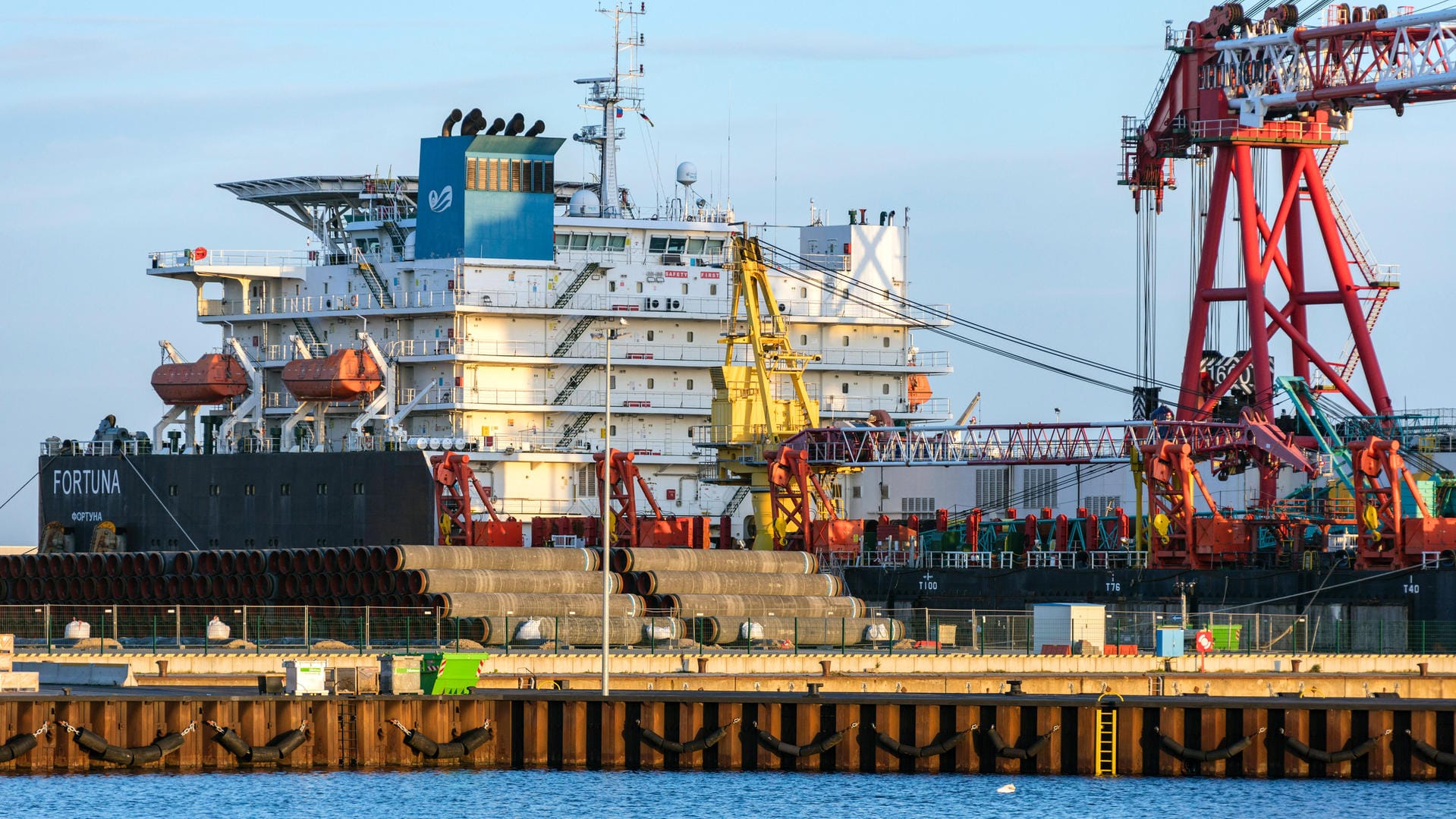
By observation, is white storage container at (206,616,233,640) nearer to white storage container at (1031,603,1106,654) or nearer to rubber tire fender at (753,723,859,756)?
rubber tire fender at (753,723,859,756)

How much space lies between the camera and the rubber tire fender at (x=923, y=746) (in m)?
42.2

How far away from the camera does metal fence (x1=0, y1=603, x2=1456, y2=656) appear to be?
54.2m

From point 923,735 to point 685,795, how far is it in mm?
3983

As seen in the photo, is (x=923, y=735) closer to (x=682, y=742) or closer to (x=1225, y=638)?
(x=682, y=742)

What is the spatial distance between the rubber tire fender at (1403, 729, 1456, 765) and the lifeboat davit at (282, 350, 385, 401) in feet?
139

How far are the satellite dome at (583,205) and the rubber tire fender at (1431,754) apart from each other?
4433 cm

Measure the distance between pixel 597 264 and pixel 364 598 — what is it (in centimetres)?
1992

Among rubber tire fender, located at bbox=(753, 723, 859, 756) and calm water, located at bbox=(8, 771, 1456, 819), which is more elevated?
rubber tire fender, located at bbox=(753, 723, 859, 756)

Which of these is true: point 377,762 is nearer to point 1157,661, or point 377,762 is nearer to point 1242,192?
point 1157,661

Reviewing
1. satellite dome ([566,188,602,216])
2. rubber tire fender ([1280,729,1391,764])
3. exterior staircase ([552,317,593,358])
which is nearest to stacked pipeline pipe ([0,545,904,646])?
exterior staircase ([552,317,593,358])

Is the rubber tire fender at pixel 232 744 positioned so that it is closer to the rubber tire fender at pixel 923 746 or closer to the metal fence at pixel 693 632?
the rubber tire fender at pixel 923 746

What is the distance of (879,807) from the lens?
40406 millimetres

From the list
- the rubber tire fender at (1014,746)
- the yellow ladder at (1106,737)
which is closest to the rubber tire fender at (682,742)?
the rubber tire fender at (1014,746)

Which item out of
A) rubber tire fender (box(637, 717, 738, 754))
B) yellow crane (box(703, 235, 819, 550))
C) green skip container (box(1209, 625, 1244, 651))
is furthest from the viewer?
yellow crane (box(703, 235, 819, 550))
